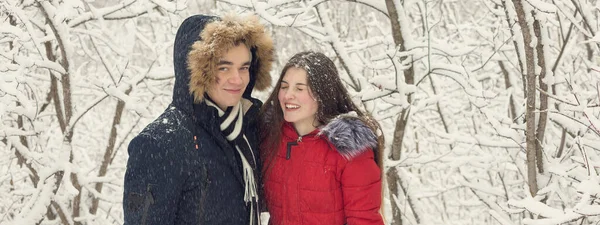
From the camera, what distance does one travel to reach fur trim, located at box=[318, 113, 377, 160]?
2543 mm

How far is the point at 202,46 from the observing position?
7.70 feet

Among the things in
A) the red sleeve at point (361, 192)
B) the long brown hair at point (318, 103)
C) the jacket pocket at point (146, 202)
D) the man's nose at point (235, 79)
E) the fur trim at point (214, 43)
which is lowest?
the red sleeve at point (361, 192)

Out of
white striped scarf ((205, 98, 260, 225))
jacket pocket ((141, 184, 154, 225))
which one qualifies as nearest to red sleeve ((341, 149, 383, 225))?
white striped scarf ((205, 98, 260, 225))

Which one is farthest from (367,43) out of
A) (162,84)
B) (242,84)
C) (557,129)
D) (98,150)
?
(98,150)

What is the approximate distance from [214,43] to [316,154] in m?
Answer: 0.68

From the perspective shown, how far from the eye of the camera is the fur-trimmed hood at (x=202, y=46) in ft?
7.65

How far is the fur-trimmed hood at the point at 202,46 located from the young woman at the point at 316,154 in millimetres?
303

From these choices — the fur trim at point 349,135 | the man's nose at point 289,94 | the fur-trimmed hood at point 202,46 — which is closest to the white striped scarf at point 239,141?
the fur-trimmed hood at point 202,46

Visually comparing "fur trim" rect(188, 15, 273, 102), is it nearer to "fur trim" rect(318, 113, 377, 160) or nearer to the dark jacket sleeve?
the dark jacket sleeve

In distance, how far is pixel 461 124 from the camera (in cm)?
729

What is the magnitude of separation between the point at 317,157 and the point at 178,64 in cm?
73

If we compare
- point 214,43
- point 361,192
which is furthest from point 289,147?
point 214,43

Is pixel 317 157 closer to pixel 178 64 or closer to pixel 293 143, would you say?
pixel 293 143

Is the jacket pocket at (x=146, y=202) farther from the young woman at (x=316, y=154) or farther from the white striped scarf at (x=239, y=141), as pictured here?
the young woman at (x=316, y=154)
